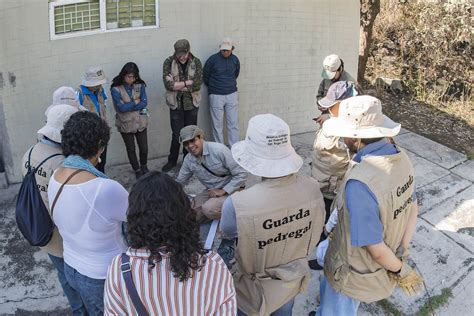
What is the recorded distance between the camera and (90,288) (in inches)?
99.0

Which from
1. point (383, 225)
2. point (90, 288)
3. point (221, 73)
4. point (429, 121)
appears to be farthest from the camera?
point (429, 121)

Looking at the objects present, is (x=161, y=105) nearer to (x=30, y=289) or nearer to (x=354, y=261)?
(x=30, y=289)

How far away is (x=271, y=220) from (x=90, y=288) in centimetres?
114

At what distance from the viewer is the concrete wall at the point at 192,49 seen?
480 cm

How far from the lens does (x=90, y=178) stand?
2309 mm

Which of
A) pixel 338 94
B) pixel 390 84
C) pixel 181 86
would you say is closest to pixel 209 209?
pixel 338 94

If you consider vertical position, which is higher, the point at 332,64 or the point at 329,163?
the point at 332,64

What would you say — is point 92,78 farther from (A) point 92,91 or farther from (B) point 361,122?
(B) point 361,122

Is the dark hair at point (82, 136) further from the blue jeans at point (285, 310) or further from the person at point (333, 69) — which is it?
the person at point (333, 69)

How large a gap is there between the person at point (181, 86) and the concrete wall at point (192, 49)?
0.36m

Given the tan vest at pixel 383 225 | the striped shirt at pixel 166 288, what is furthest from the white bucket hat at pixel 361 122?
the striped shirt at pixel 166 288

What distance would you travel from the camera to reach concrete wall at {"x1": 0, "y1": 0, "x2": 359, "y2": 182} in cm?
480

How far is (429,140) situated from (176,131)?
13.5 ft

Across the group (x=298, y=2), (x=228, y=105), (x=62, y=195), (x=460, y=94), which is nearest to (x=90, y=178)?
(x=62, y=195)
